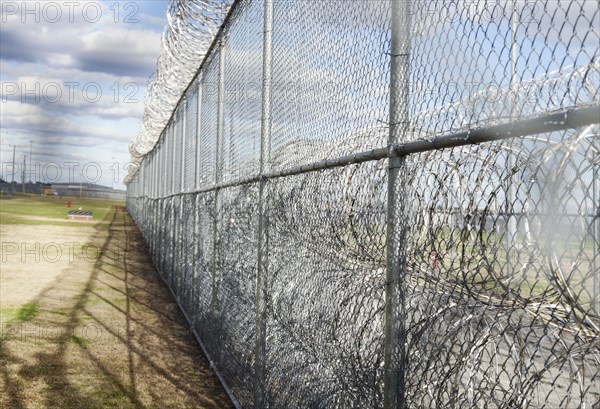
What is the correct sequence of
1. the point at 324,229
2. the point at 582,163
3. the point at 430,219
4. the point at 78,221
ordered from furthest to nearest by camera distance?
the point at 78,221 < the point at 324,229 < the point at 430,219 < the point at 582,163

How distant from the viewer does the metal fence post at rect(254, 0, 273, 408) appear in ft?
13.1

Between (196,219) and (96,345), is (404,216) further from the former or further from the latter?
(96,345)

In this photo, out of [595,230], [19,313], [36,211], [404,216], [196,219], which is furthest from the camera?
[36,211]

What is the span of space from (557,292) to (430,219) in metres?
0.50

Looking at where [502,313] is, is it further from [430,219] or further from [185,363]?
[185,363]

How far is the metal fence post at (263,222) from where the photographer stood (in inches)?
157

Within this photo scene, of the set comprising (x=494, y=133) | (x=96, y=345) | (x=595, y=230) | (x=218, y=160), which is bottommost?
(x=96, y=345)

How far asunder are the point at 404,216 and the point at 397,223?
0.04 m

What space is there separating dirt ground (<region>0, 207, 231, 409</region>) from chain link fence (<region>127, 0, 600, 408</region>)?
1182 mm

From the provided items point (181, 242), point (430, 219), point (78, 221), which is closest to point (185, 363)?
point (181, 242)

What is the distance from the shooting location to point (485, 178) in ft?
5.31

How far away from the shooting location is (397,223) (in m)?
2.09

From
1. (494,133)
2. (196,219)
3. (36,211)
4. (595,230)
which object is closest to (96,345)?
(196,219)

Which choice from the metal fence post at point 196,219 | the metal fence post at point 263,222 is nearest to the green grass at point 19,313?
the metal fence post at point 196,219
